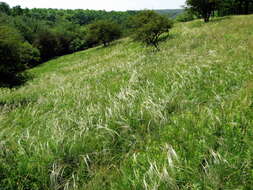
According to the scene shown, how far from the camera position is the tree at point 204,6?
31141 mm

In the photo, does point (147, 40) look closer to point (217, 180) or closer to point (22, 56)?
point (22, 56)

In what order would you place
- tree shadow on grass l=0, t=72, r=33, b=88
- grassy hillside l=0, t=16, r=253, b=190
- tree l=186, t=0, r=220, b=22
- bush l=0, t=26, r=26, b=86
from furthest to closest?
tree l=186, t=0, r=220, b=22
tree shadow on grass l=0, t=72, r=33, b=88
bush l=0, t=26, r=26, b=86
grassy hillside l=0, t=16, r=253, b=190

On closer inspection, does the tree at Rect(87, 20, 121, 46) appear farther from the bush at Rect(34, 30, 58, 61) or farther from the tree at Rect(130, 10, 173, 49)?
the bush at Rect(34, 30, 58, 61)

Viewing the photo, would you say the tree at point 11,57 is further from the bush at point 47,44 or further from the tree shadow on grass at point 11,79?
the bush at point 47,44

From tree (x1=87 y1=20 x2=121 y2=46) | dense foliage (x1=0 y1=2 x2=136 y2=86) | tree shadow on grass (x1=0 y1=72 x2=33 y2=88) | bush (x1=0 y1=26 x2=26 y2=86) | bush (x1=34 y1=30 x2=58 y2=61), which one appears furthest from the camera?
bush (x1=34 y1=30 x2=58 y2=61)

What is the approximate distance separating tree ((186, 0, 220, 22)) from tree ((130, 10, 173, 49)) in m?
12.5

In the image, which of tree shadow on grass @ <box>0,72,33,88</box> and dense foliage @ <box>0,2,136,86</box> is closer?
dense foliage @ <box>0,2,136,86</box>

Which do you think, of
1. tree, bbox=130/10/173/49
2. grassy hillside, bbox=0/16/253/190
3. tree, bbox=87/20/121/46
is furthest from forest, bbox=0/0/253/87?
grassy hillside, bbox=0/16/253/190

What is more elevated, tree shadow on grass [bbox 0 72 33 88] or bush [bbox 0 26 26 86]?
bush [bbox 0 26 26 86]

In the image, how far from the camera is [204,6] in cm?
3150

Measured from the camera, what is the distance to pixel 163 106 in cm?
399

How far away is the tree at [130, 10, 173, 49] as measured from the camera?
20141 mm

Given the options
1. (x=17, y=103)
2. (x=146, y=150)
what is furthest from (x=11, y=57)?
(x=146, y=150)

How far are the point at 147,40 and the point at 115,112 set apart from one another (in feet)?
62.3
